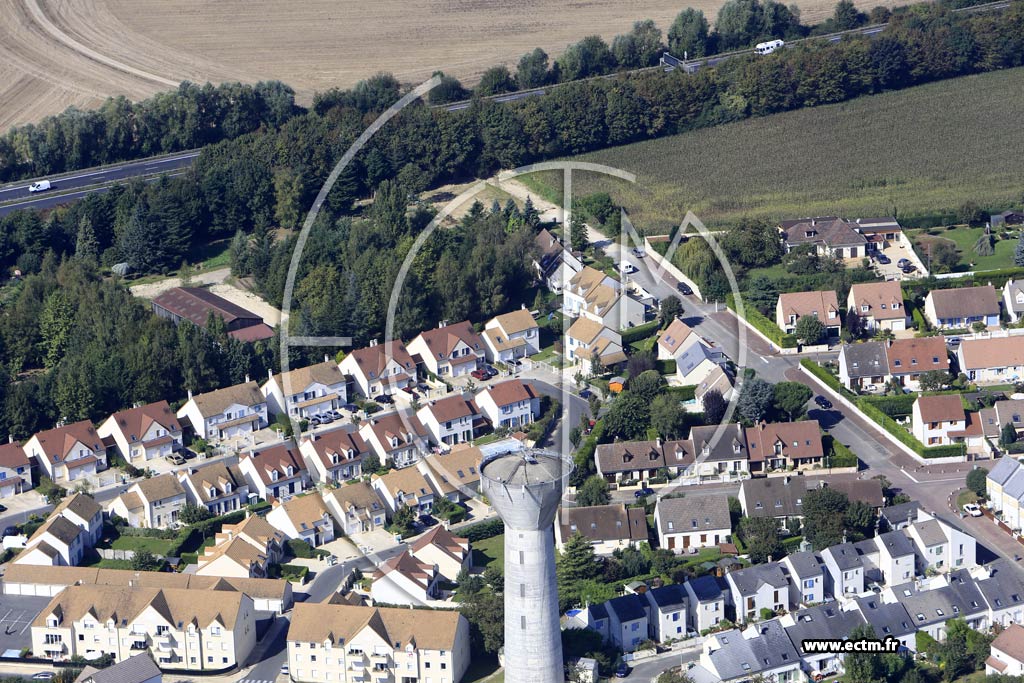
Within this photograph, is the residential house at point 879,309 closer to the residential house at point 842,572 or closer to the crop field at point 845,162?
the crop field at point 845,162

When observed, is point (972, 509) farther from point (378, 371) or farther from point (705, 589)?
point (378, 371)

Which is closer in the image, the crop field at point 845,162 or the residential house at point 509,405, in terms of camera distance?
the residential house at point 509,405

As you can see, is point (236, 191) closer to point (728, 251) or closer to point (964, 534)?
point (728, 251)

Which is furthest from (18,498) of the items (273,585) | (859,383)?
(859,383)

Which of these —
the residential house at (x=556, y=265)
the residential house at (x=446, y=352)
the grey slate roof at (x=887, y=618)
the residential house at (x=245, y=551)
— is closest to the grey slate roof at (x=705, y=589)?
the grey slate roof at (x=887, y=618)

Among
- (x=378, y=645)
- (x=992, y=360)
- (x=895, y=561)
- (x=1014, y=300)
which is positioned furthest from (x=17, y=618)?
(x=1014, y=300)

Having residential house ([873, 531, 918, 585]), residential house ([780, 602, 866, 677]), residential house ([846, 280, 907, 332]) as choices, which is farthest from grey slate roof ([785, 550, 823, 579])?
residential house ([846, 280, 907, 332])
